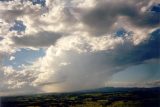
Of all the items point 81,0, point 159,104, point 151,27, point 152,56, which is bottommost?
point 159,104

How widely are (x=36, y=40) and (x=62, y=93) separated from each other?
89cm

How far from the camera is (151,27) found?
7.07 meters

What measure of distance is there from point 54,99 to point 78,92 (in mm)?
371

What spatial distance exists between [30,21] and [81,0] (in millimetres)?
830

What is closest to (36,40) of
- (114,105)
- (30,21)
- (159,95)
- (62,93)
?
(30,21)

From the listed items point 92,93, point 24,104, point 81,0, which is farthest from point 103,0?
point 24,104

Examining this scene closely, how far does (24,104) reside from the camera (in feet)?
22.2

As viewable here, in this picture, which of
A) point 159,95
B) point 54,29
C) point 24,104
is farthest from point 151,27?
point 24,104

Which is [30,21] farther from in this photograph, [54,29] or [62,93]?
[62,93]

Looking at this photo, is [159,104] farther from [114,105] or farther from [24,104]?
[24,104]

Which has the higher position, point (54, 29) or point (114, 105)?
point (54, 29)

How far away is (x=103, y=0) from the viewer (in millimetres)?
6891

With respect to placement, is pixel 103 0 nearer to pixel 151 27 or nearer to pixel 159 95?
pixel 151 27

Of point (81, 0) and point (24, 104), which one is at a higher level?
point (81, 0)
